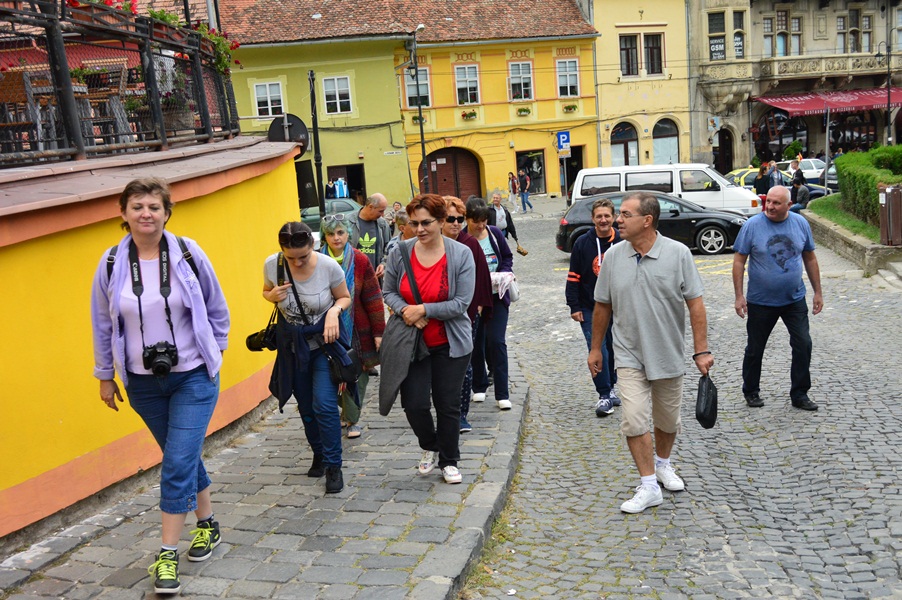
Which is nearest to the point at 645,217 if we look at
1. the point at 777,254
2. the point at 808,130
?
the point at 777,254

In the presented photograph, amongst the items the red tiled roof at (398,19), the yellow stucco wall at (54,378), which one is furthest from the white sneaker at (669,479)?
the red tiled roof at (398,19)

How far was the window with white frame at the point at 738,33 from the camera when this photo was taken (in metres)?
45.4

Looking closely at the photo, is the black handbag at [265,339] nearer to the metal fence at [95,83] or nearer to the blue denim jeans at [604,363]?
the metal fence at [95,83]

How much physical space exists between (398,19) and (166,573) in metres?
39.7

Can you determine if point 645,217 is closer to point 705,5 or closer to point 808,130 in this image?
point 705,5

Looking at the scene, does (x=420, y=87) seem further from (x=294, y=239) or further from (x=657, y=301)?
(x=657, y=301)

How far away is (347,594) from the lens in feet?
14.3

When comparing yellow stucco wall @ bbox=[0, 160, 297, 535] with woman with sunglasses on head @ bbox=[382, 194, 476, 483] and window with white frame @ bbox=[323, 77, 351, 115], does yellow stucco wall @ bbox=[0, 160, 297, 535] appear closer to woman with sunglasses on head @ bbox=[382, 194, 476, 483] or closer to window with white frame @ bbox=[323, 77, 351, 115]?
woman with sunglasses on head @ bbox=[382, 194, 476, 483]

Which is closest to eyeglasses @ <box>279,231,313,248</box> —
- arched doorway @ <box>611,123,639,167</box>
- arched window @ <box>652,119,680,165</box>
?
arched doorway @ <box>611,123,639,167</box>

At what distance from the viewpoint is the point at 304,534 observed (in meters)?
5.14

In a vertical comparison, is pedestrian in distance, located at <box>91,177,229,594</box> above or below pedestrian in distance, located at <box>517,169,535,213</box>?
above

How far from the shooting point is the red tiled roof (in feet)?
129

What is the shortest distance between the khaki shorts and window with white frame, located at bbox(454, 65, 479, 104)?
124 feet

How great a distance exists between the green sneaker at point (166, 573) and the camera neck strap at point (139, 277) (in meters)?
0.97
